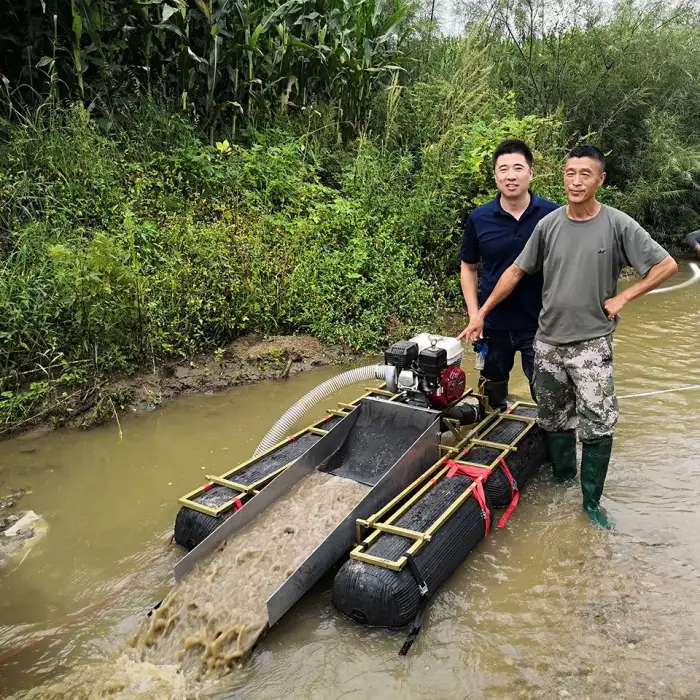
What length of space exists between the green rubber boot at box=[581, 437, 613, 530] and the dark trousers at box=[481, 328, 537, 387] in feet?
2.29

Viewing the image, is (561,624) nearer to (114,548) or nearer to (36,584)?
(114,548)

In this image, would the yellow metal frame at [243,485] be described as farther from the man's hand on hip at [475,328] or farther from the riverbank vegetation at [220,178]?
the riverbank vegetation at [220,178]

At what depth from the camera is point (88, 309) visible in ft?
17.0

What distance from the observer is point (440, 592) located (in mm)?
3166

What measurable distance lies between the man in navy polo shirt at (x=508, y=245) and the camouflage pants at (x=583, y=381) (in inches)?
15.4

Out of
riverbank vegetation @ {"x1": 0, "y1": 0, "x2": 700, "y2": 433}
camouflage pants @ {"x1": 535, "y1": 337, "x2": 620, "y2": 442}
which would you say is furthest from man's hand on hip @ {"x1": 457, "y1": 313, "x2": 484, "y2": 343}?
riverbank vegetation @ {"x1": 0, "y1": 0, "x2": 700, "y2": 433}

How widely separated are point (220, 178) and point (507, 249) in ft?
13.8

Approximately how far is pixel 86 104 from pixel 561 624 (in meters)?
7.39

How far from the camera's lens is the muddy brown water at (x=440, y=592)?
2646 mm

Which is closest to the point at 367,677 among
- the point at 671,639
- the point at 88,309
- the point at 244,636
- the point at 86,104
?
the point at 244,636

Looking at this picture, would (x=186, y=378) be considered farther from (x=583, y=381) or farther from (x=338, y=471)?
(x=583, y=381)

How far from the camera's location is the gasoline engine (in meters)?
3.83

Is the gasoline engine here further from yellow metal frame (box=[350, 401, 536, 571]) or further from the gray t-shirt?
the gray t-shirt

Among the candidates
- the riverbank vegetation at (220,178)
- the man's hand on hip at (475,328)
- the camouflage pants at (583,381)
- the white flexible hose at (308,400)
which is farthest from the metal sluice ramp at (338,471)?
the riverbank vegetation at (220,178)
